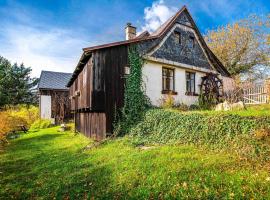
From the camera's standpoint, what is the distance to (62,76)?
28.6 m

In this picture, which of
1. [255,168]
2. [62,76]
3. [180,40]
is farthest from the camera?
[62,76]

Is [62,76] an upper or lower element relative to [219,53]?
lower

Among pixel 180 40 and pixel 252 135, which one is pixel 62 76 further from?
pixel 252 135

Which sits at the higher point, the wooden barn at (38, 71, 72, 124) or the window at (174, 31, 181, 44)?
the window at (174, 31, 181, 44)

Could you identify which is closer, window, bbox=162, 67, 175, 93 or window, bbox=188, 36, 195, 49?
window, bbox=162, 67, 175, 93

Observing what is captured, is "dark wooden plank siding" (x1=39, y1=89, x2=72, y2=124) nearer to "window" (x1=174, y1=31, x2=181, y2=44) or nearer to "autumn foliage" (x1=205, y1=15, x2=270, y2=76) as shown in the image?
"window" (x1=174, y1=31, x2=181, y2=44)

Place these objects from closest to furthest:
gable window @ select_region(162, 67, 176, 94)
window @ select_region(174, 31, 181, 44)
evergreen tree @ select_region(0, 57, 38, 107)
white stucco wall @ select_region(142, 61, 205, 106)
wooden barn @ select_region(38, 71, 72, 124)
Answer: white stucco wall @ select_region(142, 61, 205, 106)
gable window @ select_region(162, 67, 176, 94)
window @ select_region(174, 31, 181, 44)
wooden barn @ select_region(38, 71, 72, 124)
evergreen tree @ select_region(0, 57, 38, 107)

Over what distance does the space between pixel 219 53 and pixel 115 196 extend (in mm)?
25531

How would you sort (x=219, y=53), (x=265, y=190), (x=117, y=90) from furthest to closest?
(x=219, y=53) < (x=117, y=90) < (x=265, y=190)

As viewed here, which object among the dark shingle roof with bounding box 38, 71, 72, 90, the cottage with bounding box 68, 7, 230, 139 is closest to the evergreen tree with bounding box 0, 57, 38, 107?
the dark shingle roof with bounding box 38, 71, 72, 90

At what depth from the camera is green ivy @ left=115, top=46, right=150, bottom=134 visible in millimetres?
11125

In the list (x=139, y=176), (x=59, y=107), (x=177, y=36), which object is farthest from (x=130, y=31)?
(x=59, y=107)

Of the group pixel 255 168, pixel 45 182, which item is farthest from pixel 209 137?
pixel 45 182

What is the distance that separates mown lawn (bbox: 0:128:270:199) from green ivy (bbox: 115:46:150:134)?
111 inches
